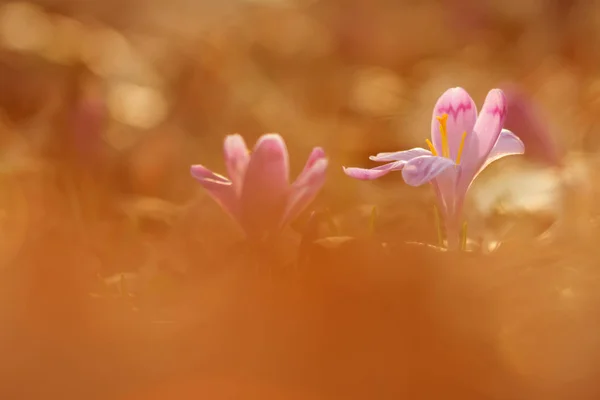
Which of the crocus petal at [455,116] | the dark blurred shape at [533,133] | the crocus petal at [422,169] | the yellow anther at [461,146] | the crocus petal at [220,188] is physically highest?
the dark blurred shape at [533,133]

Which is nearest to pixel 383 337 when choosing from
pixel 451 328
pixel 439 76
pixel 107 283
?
pixel 451 328

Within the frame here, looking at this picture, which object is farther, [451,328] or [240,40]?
[240,40]

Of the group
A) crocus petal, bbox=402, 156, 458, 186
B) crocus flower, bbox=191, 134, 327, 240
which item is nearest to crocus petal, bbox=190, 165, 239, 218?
crocus flower, bbox=191, 134, 327, 240

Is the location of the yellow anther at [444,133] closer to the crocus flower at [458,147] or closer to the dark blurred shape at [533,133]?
the crocus flower at [458,147]

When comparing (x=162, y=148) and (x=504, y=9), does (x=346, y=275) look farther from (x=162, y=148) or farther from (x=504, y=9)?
(x=504, y=9)

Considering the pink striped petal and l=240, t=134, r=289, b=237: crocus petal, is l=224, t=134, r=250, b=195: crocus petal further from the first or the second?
the pink striped petal

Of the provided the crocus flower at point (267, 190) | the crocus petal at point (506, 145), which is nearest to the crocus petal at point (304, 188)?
the crocus flower at point (267, 190)

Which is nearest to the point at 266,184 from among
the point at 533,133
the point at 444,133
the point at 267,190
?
the point at 267,190
